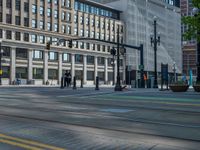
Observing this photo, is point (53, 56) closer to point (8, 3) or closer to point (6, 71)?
point (6, 71)

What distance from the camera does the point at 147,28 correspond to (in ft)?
360

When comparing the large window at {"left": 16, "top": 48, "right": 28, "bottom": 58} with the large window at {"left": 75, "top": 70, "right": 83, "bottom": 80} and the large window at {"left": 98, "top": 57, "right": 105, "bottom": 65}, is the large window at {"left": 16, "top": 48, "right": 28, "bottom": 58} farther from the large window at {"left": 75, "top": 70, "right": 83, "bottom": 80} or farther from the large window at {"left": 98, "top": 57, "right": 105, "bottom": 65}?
the large window at {"left": 98, "top": 57, "right": 105, "bottom": 65}

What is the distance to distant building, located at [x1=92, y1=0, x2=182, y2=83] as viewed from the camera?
10312 cm

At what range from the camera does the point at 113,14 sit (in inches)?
4126

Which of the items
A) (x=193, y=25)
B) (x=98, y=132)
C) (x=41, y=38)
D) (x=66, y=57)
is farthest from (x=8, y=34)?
(x=98, y=132)

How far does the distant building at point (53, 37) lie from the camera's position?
238ft

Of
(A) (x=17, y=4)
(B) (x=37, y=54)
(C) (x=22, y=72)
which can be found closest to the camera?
(C) (x=22, y=72)

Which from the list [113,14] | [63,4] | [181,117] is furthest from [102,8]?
[181,117]

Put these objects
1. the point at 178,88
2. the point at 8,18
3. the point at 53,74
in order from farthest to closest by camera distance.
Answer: the point at 53,74 < the point at 8,18 < the point at 178,88

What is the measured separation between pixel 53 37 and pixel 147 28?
127ft

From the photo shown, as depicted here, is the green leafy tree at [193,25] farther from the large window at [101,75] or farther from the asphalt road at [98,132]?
the large window at [101,75]

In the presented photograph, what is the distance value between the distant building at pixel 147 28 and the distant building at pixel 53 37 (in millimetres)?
3265

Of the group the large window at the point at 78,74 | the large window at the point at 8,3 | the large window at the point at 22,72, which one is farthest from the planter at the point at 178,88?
the large window at the point at 78,74

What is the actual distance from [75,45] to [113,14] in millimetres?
22211
